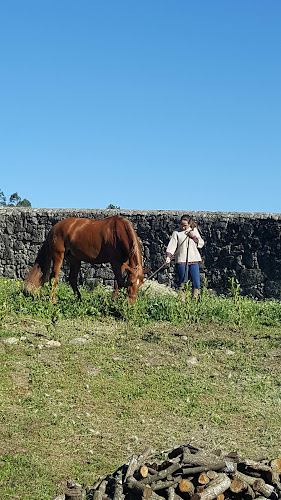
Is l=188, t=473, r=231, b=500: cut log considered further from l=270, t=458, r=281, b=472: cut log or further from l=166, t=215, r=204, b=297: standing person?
l=166, t=215, r=204, b=297: standing person

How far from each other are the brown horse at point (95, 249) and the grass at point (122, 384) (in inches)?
22.0

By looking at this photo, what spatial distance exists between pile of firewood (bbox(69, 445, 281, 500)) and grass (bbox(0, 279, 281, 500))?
0.72 metres

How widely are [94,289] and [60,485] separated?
27.3 ft

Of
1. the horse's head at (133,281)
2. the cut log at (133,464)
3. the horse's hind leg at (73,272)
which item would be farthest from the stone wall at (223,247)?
the cut log at (133,464)

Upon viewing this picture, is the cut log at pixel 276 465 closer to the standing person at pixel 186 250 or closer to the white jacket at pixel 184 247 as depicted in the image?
the standing person at pixel 186 250

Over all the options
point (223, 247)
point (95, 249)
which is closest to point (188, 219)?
point (95, 249)

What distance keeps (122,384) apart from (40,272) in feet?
15.8

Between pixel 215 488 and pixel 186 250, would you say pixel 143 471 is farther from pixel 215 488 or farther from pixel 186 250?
pixel 186 250

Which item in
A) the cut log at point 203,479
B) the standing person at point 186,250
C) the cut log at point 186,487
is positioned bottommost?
the cut log at point 186,487

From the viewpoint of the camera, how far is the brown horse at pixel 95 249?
11.8 meters

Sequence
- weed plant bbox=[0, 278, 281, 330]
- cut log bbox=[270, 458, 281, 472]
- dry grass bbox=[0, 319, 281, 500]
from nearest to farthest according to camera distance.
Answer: cut log bbox=[270, 458, 281, 472], dry grass bbox=[0, 319, 281, 500], weed plant bbox=[0, 278, 281, 330]

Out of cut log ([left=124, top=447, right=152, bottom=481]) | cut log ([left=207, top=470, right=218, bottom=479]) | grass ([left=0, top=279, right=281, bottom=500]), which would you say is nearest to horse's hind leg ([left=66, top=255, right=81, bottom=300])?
grass ([left=0, top=279, right=281, bottom=500])

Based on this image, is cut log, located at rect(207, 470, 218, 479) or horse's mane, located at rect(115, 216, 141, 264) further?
horse's mane, located at rect(115, 216, 141, 264)

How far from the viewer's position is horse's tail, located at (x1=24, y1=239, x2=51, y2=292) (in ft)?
42.8
